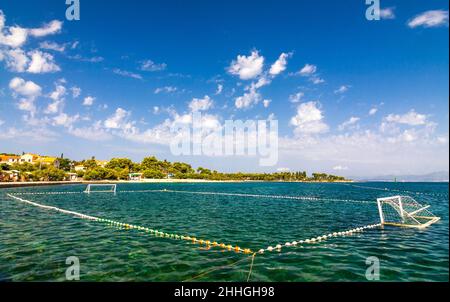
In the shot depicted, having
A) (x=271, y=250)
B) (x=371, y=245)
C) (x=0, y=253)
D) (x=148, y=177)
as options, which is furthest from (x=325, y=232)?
(x=148, y=177)

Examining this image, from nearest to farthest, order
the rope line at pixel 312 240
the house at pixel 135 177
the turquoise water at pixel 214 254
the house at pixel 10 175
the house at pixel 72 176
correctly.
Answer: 1. the turquoise water at pixel 214 254
2. the rope line at pixel 312 240
3. the house at pixel 10 175
4. the house at pixel 72 176
5. the house at pixel 135 177

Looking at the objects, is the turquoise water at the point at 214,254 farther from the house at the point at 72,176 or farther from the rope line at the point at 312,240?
the house at the point at 72,176

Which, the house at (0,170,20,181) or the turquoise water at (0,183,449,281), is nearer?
the turquoise water at (0,183,449,281)

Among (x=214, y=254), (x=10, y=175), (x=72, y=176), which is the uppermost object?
(x=10, y=175)

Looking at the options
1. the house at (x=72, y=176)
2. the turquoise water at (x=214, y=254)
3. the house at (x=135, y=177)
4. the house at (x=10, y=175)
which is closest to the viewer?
the turquoise water at (x=214, y=254)

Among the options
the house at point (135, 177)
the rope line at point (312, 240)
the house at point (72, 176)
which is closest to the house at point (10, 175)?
the house at point (72, 176)

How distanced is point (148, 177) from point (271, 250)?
18491 centimetres

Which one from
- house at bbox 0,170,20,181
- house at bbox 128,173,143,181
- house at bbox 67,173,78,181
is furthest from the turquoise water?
house at bbox 128,173,143,181

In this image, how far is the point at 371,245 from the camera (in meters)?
17.0

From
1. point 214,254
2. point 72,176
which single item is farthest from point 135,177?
point 214,254

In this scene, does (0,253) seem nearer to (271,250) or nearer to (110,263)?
(110,263)

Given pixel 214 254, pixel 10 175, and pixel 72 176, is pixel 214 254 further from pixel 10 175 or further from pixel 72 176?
pixel 72 176

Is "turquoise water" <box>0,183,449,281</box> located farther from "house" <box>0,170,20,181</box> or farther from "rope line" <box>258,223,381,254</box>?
"house" <box>0,170,20,181</box>

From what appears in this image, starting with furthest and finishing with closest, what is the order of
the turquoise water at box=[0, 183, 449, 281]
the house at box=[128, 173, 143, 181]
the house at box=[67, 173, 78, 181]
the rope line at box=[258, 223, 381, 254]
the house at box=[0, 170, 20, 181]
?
the house at box=[128, 173, 143, 181], the house at box=[67, 173, 78, 181], the house at box=[0, 170, 20, 181], the rope line at box=[258, 223, 381, 254], the turquoise water at box=[0, 183, 449, 281]
